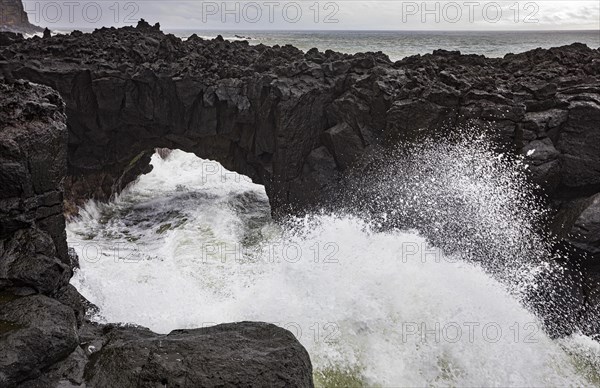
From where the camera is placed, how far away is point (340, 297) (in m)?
10.1

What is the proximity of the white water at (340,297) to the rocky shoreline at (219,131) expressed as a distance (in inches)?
55.8

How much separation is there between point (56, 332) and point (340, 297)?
6.53 metres

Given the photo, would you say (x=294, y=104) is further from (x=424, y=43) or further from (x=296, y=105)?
(x=424, y=43)

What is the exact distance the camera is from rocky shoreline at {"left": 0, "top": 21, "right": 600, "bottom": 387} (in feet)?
15.3

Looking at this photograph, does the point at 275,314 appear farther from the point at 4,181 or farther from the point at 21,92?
the point at 21,92

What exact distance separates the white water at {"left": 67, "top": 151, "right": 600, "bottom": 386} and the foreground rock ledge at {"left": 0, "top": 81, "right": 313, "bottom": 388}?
10.1ft

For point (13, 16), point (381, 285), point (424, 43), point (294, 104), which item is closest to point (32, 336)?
point (381, 285)

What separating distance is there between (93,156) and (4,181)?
9.90m

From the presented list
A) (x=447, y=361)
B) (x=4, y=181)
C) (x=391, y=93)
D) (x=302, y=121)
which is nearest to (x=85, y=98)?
(x=302, y=121)

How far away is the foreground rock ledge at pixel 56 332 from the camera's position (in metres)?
4.24

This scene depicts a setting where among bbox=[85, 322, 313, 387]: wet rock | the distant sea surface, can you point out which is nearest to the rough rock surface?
bbox=[85, 322, 313, 387]: wet rock

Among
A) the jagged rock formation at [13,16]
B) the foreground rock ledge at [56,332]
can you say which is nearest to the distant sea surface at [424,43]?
the jagged rock formation at [13,16]

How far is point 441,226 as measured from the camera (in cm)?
1112

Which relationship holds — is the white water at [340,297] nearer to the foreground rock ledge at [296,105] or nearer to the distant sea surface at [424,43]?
the foreground rock ledge at [296,105]
